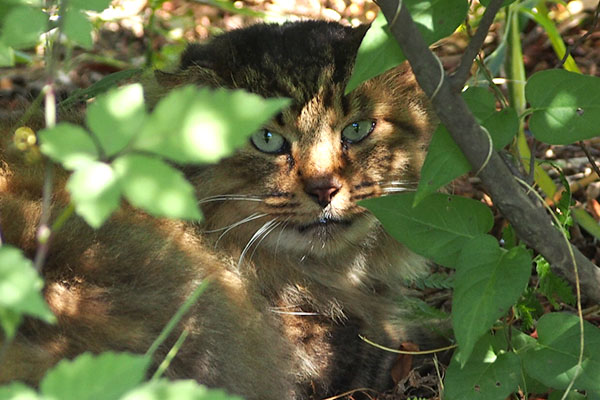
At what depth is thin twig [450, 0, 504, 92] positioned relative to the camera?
1.38 metres

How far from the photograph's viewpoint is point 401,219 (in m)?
1.61

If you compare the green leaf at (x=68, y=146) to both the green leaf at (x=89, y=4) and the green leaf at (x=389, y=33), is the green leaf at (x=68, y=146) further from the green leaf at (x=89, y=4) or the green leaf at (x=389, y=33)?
the green leaf at (x=389, y=33)

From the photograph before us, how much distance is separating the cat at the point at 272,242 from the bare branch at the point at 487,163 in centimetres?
57

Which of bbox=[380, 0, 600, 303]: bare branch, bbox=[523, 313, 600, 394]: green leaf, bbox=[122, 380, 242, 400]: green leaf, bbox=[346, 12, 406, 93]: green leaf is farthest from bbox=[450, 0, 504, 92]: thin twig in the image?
bbox=[122, 380, 242, 400]: green leaf

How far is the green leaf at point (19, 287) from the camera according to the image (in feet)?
2.87

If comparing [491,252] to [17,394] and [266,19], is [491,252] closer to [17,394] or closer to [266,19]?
[17,394]

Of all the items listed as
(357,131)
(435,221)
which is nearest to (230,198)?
(357,131)

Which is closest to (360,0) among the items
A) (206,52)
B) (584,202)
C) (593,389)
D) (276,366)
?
(584,202)

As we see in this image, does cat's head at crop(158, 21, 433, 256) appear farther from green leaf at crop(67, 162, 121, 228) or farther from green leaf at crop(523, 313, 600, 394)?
green leaf at crop(67, 162, 121, 228)

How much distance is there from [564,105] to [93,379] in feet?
3.63

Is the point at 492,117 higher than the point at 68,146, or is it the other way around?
the point at 68,146

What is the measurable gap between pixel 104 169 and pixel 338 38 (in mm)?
1419

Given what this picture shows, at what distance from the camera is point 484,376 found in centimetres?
163

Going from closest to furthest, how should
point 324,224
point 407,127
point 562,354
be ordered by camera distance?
point 562,354
point 324,224
point 407,127
